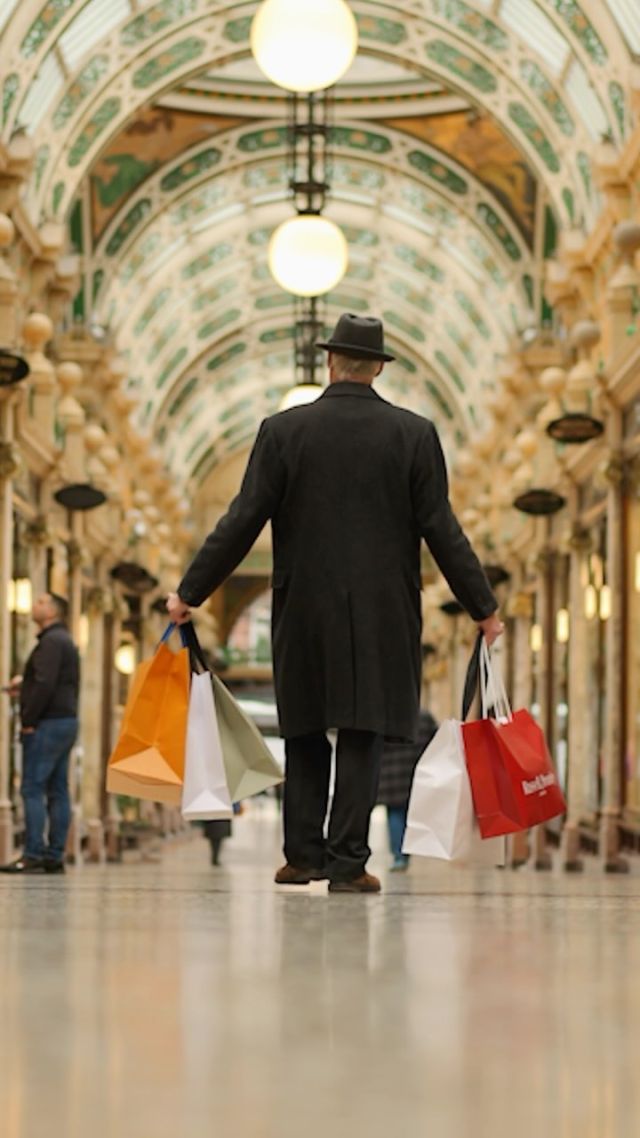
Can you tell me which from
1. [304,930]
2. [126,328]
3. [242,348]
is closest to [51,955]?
[304,930]

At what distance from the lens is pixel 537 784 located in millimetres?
5277

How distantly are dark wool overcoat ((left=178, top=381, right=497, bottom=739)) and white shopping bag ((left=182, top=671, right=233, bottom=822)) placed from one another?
0.23 meters

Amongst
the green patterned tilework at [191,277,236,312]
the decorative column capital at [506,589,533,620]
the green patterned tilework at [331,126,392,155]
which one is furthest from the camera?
the green patterned tilework at [191,277,236,312]

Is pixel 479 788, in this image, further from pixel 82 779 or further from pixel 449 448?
pixel 449 448

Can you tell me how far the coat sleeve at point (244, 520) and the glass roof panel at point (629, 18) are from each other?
12302mm

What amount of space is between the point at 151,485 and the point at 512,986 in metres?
30.6

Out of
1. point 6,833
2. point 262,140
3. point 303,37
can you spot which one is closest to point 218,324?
point 262,140

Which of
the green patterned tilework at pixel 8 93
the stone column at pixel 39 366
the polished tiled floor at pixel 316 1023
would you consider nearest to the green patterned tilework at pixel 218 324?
the stone column at pixel 39 366

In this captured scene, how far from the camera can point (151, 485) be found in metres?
33.5

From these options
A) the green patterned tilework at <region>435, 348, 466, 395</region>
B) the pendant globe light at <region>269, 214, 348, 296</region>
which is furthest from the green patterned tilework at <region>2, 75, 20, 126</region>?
the green patterned tilework at <region>435, 348, 466, 395</region>

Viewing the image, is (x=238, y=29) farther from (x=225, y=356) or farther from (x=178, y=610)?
(x=178, y=610)

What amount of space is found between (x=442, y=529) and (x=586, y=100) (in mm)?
14345

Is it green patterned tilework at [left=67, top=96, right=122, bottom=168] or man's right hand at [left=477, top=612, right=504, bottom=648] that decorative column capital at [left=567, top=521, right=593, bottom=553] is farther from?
man's right hand at [left=477, top=612, right=504, bottom=648]

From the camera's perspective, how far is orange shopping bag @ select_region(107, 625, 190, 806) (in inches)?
211
